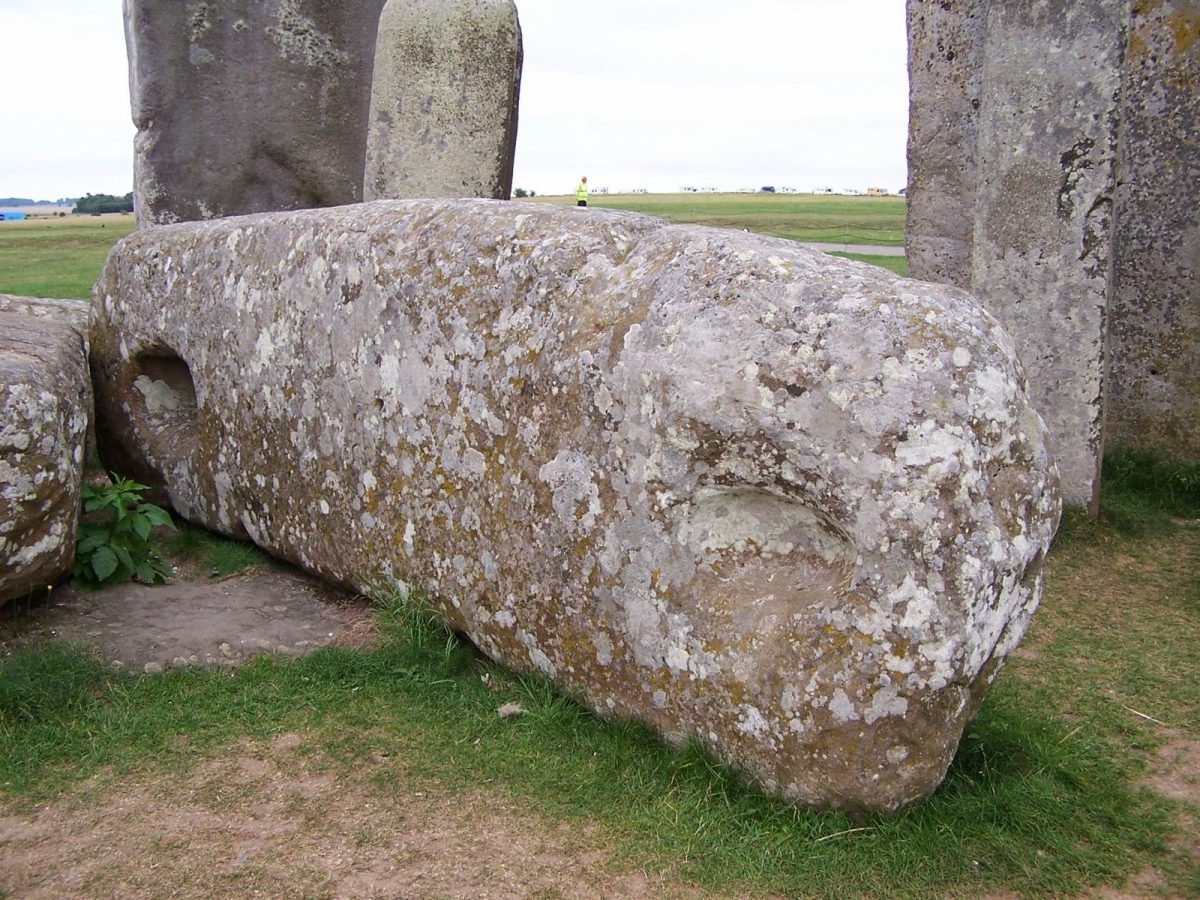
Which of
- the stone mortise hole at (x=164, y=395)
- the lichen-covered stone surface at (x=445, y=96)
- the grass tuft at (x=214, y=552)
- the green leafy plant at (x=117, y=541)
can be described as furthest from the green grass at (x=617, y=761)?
the lichen-covered stone surface at (x=445, y=96)

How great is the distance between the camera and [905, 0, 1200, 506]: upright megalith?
18.2ft

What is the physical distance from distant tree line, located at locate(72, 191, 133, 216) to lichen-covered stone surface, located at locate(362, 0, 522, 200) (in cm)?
3144

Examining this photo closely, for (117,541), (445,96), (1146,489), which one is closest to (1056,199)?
(1146,489)

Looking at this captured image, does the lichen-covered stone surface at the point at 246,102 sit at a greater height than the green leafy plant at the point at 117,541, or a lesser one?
greater

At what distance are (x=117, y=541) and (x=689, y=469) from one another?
A: 267 cm

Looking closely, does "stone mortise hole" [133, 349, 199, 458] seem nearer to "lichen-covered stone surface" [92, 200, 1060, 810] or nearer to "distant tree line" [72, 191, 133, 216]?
"lichen-covered stone surface" [92, 200, 1060, 810]

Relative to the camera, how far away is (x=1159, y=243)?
6598 millimetres

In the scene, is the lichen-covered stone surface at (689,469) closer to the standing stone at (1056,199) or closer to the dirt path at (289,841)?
the dirt path at (289,841)

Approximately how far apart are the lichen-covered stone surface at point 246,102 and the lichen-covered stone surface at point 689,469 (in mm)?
4873

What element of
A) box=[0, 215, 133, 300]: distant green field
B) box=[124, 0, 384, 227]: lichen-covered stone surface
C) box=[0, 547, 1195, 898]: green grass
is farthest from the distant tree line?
box=[0, 547, 1195, 898]: green grass

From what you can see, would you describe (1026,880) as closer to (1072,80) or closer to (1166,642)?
(1166,642)

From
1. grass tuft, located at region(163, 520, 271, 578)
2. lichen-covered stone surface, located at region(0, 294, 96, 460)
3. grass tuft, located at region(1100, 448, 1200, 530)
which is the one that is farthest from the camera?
grass tuft, located at region(1100, 448, 1200, 530)

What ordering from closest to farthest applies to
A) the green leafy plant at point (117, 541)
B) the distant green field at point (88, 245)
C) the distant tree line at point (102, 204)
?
the green leafy plant at point (117, 541), the distant green field at point (88, 245), the distant tree line at point (102, 204)

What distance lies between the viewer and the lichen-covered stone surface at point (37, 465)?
3777 millimetres
